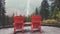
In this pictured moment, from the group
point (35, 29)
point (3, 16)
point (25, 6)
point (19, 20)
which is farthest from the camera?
point (25, 6)

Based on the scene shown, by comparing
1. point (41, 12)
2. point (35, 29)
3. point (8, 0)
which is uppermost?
point (8, 0)

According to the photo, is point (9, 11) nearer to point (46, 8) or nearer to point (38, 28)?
point (46, 8)

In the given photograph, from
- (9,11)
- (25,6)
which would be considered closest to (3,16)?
(9,11)

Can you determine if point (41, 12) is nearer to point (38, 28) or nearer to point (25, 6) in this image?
point (25, 6)

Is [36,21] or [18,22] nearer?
[18,22]

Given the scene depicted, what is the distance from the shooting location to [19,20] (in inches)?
349

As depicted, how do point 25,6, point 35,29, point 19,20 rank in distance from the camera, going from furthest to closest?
point 25,6
point 35,29
point 19,20

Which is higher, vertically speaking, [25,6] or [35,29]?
[25,6]

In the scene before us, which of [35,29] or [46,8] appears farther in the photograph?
[46,8]

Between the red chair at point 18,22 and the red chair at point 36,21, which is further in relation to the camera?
the red chair at point 36,21

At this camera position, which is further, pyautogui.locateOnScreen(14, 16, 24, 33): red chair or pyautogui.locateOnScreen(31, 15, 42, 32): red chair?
pyautogui.locateOnScreen(31, 15, 42, 32): red chair

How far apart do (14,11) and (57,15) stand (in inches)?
114

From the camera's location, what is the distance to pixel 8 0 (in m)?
12.5

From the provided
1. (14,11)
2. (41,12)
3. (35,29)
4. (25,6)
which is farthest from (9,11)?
(35,29)
